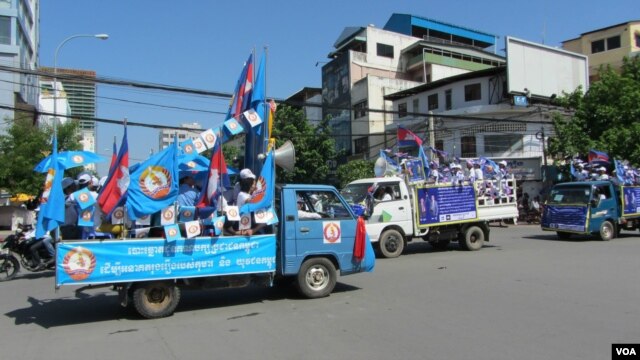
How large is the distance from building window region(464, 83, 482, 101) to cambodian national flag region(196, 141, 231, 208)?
95.4 feet

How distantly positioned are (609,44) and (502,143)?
62.9 feet

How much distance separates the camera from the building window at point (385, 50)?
4528cm

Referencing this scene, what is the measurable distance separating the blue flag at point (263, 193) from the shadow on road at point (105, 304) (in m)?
1.69

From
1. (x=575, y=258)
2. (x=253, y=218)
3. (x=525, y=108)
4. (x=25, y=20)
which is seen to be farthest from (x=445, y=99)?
(x=25, y=20)

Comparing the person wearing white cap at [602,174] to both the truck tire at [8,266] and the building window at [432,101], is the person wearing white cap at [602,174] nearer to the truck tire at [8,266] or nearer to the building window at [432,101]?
the building window at [432,101]

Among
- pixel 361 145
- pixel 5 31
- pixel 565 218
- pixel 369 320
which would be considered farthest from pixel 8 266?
pixel 5 31

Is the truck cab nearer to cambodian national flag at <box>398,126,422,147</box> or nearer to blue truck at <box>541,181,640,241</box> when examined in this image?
cambodian national flag at <box>398,126,422,147</box>

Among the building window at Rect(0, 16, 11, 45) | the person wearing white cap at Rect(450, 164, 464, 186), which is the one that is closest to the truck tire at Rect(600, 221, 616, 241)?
the person wearing white cap at Rect(450, 164, 464, 186)

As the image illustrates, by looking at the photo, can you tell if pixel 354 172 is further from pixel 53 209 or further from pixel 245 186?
pixel 53 209

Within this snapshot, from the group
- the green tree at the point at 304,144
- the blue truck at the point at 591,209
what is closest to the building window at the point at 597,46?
the green tree at the point at 304,144

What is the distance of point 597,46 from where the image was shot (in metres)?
42.9

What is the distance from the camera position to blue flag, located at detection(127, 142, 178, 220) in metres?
6.78

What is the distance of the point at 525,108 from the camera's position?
31453mm

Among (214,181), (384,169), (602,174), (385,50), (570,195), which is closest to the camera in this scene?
(214,181)
